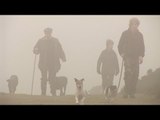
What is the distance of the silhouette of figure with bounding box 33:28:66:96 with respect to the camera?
92.1 ft

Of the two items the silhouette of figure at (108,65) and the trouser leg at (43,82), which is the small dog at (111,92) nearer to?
the silhouette of figure at (108,65)

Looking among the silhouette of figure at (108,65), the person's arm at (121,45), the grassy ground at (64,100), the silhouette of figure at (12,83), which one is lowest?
the grassy ground at (64,100)

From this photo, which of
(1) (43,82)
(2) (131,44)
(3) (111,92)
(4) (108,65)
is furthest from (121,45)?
(1) (43,82)

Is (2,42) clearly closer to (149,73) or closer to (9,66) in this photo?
(9,66)

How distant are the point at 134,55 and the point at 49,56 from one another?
1.31m

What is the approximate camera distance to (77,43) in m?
28.0

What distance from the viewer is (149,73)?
2802 cm

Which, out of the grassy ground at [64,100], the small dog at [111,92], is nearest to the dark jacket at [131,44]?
the small dog at [111,92]

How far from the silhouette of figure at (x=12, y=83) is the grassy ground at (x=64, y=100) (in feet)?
0.29

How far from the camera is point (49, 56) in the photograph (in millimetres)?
28109

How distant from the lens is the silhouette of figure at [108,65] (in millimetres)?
28062
